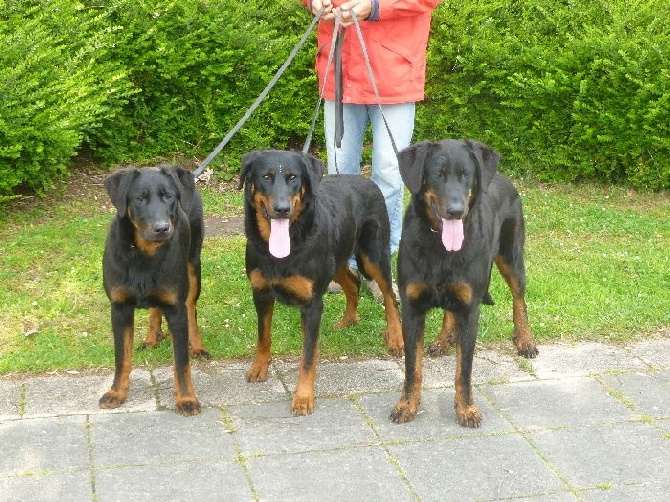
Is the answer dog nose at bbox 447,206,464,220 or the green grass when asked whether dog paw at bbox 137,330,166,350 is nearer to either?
the green grass

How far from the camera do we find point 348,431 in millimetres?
Result: 4625

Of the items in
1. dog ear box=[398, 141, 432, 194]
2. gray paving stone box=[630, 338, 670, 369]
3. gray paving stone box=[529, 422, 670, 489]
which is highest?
dog ear box=[398, 141, 432, 194]

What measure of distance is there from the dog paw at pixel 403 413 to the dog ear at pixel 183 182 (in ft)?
4.97

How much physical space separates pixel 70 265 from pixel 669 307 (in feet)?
14.6

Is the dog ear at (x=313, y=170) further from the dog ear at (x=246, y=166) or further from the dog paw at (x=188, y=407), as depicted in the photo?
the dog paw at (x=188, y=407)

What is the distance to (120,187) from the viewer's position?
4.52 m

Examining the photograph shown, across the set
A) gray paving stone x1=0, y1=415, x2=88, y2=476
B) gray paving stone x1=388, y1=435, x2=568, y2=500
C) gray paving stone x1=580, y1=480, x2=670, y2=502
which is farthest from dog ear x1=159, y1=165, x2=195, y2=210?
gray paving stone x1=580, y1=480, x2=670, y2=502

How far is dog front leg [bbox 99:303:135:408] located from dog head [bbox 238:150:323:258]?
0.83 m

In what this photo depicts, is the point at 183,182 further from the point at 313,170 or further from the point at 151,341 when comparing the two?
the point at 151,341

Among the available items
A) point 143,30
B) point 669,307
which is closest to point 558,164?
point 669,307

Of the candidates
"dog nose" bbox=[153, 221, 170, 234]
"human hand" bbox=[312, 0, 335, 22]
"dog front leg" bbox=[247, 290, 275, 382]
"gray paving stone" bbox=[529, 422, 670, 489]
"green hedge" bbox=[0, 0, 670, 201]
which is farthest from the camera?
"green hedge" bbox=[0, 0, 670, 201]

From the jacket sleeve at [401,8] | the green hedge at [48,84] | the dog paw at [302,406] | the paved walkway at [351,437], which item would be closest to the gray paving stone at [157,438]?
the paved walkway at [351,437]

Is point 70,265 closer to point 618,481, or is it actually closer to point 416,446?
point 416,446

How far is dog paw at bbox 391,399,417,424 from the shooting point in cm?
472
